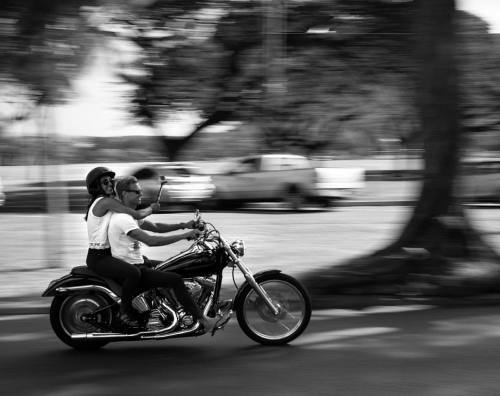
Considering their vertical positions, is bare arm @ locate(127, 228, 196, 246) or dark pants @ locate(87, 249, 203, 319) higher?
bare arm @ locate(127, 228, 196, 246)

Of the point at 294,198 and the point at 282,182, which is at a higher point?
the point at 282,182

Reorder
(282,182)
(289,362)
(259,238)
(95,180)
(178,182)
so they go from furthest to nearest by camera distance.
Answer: (178,182) → (282,182) → (259,238) → (95,180) → (289,362)

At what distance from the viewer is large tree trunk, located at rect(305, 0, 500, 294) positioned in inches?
338

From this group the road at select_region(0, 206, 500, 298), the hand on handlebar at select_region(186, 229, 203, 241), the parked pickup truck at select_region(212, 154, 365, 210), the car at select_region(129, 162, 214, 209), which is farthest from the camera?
the car at select_region(129, 162, 214, 209)

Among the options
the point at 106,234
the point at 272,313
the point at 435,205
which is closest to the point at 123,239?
the point at 106,234

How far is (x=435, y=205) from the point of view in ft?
29.7

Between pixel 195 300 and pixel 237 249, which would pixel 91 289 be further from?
pixel 237 249

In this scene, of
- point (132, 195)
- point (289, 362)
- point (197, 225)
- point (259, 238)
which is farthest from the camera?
point (259, 238)

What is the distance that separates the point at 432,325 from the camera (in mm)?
6938

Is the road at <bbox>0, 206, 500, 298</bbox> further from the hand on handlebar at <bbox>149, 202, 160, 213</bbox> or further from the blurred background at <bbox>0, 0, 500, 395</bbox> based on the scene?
the hand on handlebar at <bbox>149, 202, 160, 213</bbox>

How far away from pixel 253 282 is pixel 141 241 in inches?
36.8

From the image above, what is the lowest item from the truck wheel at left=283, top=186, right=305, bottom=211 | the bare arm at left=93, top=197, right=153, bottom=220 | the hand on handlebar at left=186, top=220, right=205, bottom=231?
the truck wheel at left=283, top=186, right=305, bottom=211

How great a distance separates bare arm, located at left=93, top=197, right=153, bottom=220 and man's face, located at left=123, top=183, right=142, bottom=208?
5 cm

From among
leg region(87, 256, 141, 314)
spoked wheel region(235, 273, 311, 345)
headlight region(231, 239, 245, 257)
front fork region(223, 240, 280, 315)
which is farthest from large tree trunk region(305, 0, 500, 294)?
leg region(87, 256, 141, 314)
